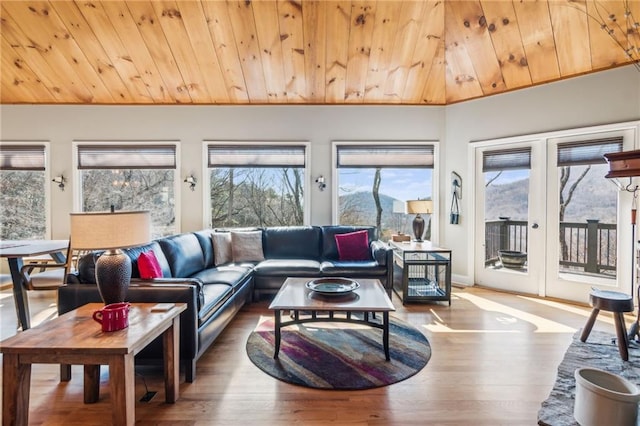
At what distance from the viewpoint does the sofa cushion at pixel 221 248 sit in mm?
4074

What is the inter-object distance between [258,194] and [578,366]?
4.25m

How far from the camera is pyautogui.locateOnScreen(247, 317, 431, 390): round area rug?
2.22m

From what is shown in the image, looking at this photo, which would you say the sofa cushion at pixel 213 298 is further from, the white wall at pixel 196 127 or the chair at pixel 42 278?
the white wall at pixel 196 127

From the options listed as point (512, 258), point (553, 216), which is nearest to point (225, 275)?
point (512, 258)

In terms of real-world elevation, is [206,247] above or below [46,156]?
below

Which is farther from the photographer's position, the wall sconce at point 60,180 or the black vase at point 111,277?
the wall sconce at point 60,180

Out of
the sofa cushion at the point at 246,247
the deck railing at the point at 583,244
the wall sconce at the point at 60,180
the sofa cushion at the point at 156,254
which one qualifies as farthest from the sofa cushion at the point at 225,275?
the deck railing at the point at 583,244

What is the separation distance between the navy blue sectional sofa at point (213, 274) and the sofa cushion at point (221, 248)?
0.13 feet

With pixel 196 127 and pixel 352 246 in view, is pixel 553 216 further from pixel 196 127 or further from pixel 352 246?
pixel 196 127

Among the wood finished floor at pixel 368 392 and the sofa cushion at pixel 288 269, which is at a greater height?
the sofa cushion at pixel 288 269

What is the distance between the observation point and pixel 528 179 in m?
4.23

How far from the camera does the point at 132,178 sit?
4.91 meters

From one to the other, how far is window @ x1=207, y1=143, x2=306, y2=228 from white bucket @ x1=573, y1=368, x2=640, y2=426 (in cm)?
382

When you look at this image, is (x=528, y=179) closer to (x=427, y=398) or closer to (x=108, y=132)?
(x=427, y=398)
